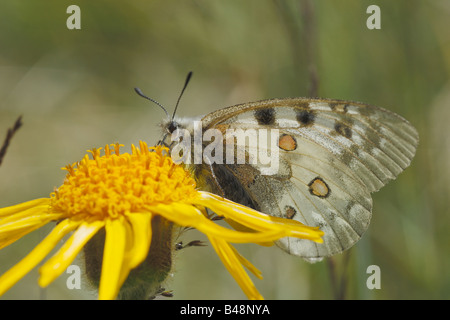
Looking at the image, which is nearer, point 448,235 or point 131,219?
point 131,219

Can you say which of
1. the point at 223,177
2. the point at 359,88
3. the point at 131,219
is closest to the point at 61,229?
the point at 131,219

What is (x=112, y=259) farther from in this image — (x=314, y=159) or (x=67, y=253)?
(x=314, y=159)

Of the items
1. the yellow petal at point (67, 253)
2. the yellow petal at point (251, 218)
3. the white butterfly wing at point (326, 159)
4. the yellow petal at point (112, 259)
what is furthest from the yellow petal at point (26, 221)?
the white butterfly wing at point (326, 159)

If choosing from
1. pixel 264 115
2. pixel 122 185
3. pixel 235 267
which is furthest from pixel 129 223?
pixel 264 115
